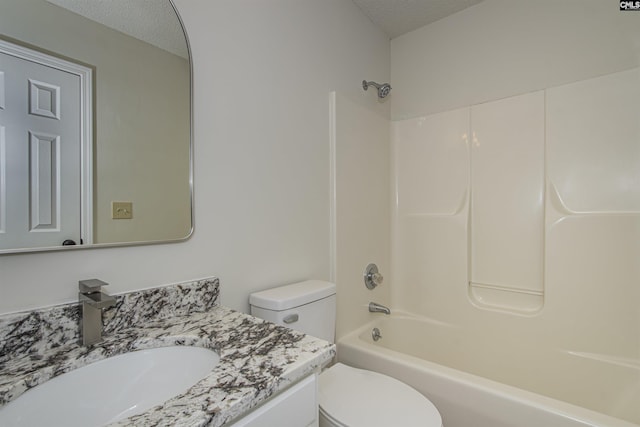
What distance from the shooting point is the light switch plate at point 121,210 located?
900 millimetres

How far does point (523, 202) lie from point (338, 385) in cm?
147

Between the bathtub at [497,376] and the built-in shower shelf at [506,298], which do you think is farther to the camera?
the built-in shower shelf at [506,298]

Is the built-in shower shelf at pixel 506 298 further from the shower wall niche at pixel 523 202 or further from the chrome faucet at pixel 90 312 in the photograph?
the chrome faucet at pixel 90 312

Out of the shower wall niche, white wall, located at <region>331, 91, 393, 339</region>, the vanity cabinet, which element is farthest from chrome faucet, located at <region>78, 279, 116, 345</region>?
the shower wall niche

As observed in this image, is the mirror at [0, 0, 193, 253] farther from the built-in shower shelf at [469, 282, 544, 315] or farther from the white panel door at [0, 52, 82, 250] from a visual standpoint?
the built-in shower shelf at [469, 282, 544, 315]

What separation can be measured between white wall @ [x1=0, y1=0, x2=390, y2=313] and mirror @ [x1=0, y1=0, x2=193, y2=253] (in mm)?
57

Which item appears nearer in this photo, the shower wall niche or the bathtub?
the bathtub

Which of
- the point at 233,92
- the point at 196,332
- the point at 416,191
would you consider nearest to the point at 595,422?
the point at 196,332

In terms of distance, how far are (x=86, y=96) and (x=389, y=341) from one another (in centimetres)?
205

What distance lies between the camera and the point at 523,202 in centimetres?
179

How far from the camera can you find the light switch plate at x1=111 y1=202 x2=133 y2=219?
90 centimetres

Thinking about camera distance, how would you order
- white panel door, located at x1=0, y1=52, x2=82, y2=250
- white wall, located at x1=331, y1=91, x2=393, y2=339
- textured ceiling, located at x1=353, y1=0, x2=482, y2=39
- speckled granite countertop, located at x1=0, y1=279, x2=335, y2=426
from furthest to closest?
1. textured ceiling, located at x1=353, y1=0, x2=482, y2=39
2. white wall, located at x1=331, y1=91, x2=393, y2=339
3. white panel door, located at x1=0, y1=52, x2=82, y2=250
4. speckled granite countertop, located at x1=0, y1=279, x2=335, y2=426

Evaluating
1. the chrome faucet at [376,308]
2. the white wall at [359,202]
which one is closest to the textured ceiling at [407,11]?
the white wall at [359,202]

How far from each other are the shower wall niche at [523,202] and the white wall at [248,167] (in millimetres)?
815
